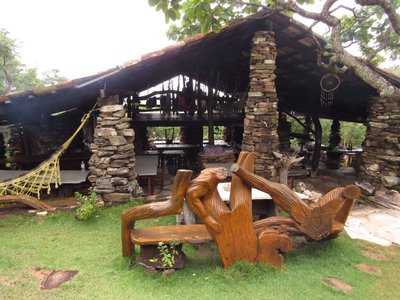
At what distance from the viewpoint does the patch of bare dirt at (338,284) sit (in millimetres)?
3922

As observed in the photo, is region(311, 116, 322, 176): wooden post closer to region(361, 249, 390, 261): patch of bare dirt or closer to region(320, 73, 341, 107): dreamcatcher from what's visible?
region(320, 73, 341, 107): dreamcatcher

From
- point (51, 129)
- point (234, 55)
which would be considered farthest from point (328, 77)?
point (51, 129)

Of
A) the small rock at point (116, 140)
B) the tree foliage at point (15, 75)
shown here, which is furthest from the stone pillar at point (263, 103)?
the tree foliage at point (15, 75)

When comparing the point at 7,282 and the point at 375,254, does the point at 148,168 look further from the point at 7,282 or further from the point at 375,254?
the point at 375,254

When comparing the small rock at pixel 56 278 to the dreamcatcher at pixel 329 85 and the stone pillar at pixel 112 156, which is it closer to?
the stone pillar at pixel 112 156

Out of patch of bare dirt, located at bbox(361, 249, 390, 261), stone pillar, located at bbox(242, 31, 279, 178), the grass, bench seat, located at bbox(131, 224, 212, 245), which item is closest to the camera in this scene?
the grass

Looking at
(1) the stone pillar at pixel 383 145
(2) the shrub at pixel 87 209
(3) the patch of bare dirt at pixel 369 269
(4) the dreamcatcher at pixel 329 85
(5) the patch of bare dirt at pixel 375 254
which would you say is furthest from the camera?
(4) the dreamcatcher at pixel 329 85

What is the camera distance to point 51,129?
9883mm

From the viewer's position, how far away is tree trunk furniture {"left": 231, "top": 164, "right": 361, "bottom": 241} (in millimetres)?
4227

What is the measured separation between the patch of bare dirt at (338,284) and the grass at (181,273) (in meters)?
0.08

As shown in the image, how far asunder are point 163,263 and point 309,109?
1052cm

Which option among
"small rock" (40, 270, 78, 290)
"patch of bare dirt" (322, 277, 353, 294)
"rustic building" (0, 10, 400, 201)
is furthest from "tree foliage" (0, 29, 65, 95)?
"patch of bare dirt" (322, 277, 353, 294)

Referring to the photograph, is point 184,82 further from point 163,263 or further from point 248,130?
point 163,263

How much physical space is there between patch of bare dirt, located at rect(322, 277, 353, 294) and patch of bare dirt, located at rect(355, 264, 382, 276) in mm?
584
